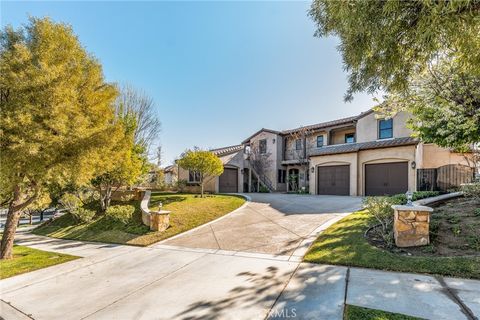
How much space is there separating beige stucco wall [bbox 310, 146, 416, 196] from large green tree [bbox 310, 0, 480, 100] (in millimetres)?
12955

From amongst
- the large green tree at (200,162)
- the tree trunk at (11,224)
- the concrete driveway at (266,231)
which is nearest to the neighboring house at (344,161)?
the concrete driveway at (266,231)

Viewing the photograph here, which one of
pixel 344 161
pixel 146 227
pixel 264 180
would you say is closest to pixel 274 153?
pixel 264 180

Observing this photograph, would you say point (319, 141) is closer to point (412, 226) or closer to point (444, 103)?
point (444, 103)

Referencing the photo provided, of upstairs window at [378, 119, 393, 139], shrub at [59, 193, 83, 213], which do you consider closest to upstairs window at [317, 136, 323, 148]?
upstairs window at [378, 119, 393, 139]

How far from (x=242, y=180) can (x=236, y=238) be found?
55.3 ft

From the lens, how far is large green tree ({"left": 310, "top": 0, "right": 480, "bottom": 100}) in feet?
11.4

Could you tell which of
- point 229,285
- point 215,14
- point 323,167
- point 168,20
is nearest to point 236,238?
point 229,285

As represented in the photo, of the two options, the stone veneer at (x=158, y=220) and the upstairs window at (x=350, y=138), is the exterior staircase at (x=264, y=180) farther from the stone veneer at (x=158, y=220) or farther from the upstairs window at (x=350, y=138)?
the stone veneer at (x=158, y=220)

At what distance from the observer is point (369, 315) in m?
3.23

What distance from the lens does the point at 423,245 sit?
5.88m

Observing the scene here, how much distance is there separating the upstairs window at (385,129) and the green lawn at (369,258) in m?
13.2

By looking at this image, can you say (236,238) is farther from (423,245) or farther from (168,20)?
(168,20)

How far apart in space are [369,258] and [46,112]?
915cm

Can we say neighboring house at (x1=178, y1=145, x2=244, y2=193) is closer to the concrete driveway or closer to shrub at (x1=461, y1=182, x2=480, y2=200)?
the concrete driveway
